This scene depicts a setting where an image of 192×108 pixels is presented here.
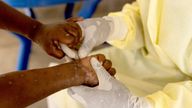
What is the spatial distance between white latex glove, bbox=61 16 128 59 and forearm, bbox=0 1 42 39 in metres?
0.10

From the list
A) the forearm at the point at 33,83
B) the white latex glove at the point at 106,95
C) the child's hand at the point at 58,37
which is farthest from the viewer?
the child's hand at the point at 58,37

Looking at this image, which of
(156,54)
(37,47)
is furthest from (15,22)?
(37,47)

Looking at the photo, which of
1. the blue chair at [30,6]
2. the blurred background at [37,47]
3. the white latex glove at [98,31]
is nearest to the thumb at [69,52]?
the white latex glove at [98,31]

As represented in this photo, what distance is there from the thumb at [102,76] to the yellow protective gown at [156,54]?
0.28 ft

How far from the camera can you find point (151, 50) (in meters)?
0.78

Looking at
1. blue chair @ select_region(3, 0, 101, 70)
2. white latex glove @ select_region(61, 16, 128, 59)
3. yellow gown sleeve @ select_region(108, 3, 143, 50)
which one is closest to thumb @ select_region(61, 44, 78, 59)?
white latex glove @ select_region(61, 16, 128, 59)

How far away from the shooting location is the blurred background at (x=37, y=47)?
64.3 inches

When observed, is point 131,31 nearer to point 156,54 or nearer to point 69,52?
point 156,54

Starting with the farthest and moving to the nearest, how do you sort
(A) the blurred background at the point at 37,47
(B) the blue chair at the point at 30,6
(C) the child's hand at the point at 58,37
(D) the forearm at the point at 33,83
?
(A) the blurred background at the point at 37,47 → (B) the blue chair at the point at 30,6 → (C) the child's hand at the point at 58,37 → (D) the forearm at the point at 33,83

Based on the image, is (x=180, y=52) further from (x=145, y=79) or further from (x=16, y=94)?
(x=16, y=94)

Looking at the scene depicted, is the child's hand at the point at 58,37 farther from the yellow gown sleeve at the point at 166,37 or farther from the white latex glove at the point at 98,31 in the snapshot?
the yellow gown sleeve at the point at 166,37

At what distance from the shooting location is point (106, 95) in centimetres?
60

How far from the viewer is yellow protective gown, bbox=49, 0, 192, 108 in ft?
2.05

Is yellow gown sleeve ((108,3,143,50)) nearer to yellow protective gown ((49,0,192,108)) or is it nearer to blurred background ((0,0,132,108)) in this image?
yellow protective gown ((49,0,192,108))
